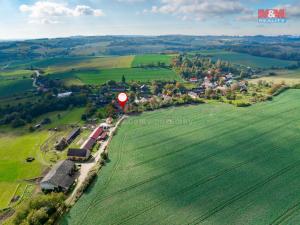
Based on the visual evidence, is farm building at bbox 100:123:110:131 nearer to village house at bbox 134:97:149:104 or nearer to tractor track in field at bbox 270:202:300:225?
village house at bbox 134:97:149:104

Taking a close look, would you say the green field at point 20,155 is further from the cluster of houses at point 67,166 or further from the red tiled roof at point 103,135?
the red tiled roof at point 103,135

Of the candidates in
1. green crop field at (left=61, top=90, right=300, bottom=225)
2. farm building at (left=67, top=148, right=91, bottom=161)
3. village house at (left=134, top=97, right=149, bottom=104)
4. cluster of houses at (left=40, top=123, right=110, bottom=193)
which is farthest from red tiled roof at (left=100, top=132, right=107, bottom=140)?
village house at (left=134, top=97, right=149, bottom=104)

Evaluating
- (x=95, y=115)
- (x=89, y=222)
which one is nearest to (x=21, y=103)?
(x=95, y=115)

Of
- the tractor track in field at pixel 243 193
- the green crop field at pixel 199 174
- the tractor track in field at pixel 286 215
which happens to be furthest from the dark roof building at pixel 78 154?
the tractor track in field at pixel 286 215

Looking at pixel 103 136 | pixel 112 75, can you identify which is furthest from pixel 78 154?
pixel 112 75

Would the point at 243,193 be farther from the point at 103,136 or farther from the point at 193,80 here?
the point at 193,80
